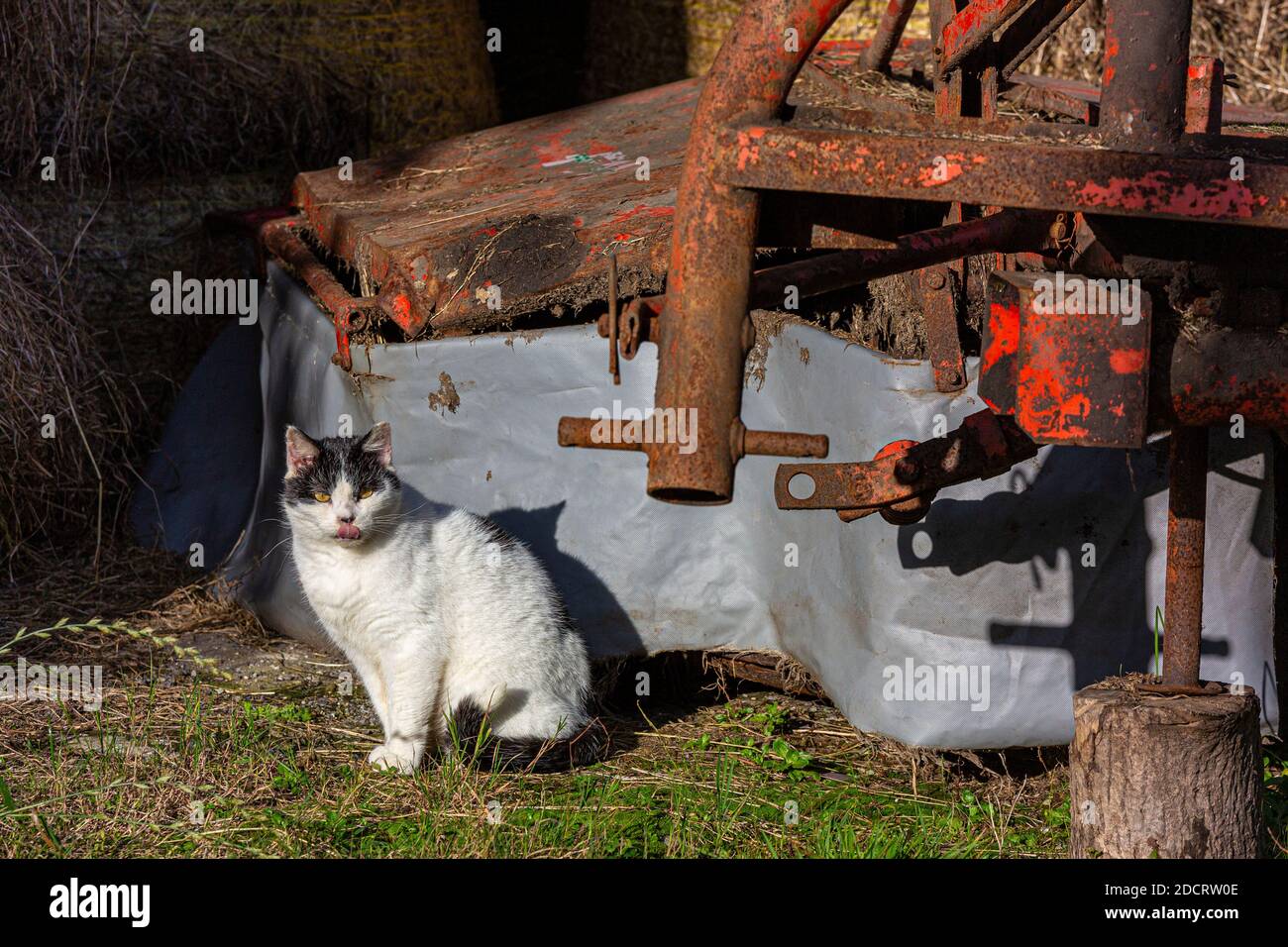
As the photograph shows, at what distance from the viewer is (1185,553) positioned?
2078 mm

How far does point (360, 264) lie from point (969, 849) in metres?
2.09

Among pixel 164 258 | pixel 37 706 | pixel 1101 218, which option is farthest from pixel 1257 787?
pixel 164 258

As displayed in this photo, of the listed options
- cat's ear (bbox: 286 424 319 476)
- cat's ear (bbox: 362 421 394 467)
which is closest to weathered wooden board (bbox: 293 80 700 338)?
cat's ear (bbox: 362 421 394 467)

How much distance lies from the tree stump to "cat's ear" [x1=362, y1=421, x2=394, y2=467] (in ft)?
5.42

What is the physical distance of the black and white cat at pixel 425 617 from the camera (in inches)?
114

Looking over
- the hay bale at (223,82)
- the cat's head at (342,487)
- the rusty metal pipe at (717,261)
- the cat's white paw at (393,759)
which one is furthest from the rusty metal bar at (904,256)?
the hay bale at (223,82)

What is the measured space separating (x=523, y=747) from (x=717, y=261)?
1.63 m

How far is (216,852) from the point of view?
234 cm

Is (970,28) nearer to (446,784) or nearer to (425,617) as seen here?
(425,617)

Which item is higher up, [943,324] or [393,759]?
[943,324]

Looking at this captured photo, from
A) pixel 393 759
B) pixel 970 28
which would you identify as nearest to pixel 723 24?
pixel 970 28

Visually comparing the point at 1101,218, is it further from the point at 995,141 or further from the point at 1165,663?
the point at 1165,663

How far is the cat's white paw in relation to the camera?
2.79 m

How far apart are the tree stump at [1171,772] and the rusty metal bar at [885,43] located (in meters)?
2.10
